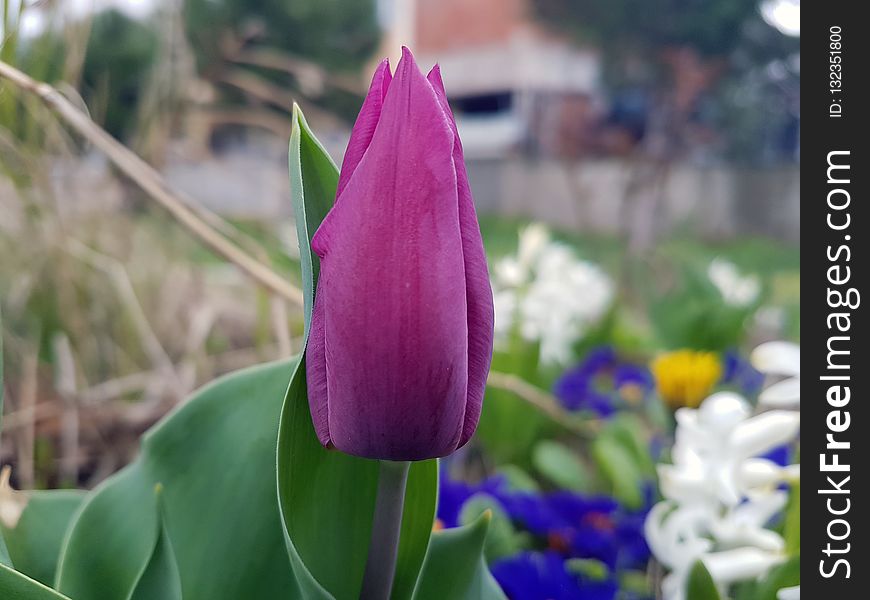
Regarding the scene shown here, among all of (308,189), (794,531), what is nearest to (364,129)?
(308,189)

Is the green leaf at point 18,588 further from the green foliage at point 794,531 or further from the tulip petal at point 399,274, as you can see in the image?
the green foliage at point 794,531

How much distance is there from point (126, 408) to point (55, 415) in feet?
0.30

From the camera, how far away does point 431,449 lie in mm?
270

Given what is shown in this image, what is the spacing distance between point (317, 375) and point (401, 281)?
5cm

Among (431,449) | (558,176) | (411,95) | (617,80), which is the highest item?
(617,80)

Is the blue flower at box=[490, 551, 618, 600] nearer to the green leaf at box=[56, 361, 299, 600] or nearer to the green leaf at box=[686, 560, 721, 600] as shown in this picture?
the green leaf at box=[686, 560, 721, 600]

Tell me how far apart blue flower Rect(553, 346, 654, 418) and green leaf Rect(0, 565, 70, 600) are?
3.28 ft

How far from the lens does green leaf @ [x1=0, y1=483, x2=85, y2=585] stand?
442 millimetres

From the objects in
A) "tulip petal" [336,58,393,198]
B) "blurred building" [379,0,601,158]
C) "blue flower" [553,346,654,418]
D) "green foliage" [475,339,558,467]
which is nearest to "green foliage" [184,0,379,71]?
"blurred building" [379,0,601,158]

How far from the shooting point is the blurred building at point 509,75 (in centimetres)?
776

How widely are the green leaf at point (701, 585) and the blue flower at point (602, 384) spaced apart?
2.62ft

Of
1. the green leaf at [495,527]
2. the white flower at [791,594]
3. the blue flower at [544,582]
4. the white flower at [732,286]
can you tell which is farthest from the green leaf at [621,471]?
the white flower at [732,286]
